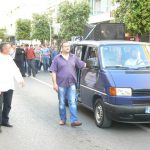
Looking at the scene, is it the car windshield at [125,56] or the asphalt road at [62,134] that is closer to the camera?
the asphalt road at [62,134]

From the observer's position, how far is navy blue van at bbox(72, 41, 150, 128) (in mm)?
8461

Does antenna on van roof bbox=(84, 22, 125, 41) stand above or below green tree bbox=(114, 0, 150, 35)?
below

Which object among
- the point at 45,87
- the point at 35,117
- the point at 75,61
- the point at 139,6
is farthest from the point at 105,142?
the point at 139,6

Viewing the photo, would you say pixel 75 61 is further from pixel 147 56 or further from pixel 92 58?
pixel 147 56

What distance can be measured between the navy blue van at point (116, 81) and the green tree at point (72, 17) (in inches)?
1134

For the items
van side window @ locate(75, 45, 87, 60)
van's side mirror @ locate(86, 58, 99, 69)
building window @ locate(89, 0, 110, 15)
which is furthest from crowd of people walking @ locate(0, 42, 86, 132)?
building window @ locate(89, 0, 110, 15)

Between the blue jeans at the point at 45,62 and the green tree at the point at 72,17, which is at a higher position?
the green tree at the point at 72,17

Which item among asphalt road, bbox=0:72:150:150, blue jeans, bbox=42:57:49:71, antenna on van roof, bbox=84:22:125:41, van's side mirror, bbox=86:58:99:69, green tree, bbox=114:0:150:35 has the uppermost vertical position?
green tree, bbox=114:0:150:35

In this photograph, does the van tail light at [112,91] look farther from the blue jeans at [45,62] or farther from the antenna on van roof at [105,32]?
the blue jeans at [45,62]

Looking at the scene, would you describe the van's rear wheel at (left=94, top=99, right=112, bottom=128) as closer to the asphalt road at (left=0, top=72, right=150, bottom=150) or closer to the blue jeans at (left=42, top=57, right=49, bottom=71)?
the asphalt road at (left=0, top=72, right=150, bottom=150)

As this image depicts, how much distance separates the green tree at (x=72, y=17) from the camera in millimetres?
39219

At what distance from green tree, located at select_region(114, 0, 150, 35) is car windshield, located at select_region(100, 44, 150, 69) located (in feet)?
40.9

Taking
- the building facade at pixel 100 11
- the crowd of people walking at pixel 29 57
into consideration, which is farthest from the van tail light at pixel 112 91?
the building facade at pixel 100 11

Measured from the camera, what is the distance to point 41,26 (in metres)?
56.7
